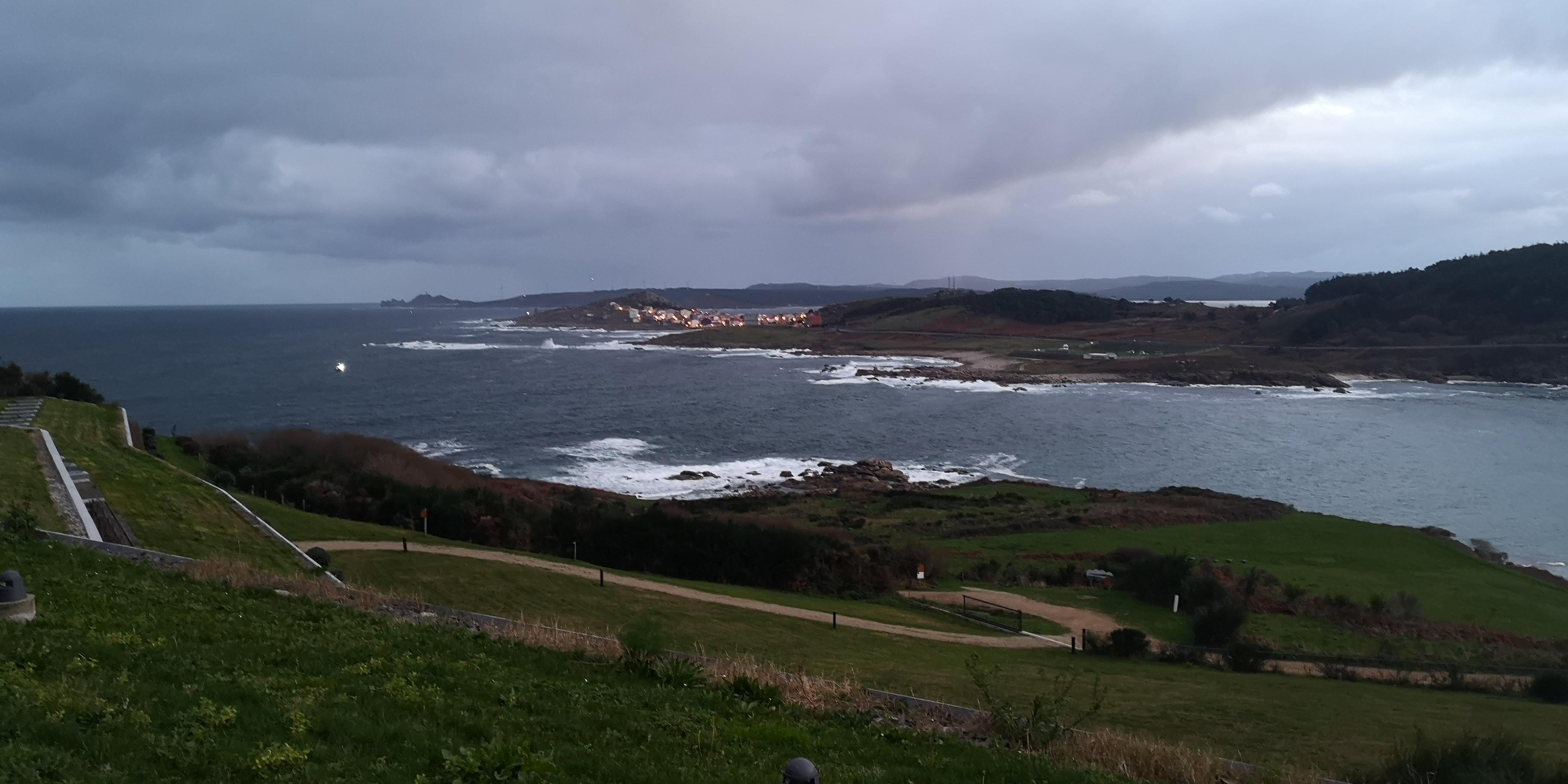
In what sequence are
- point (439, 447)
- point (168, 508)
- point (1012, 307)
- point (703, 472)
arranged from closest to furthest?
point (168, 508)
point (703, 472)
point (439, 447)
point (1012, 307)

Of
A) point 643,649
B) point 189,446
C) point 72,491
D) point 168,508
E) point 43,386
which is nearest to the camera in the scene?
point 643,649

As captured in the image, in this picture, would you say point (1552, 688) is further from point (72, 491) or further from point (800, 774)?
point (72, 491)

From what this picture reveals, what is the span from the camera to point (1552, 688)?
45.3ft

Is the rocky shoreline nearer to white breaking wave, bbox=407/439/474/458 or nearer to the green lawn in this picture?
white breaking wave, bbox=407/439/474/458

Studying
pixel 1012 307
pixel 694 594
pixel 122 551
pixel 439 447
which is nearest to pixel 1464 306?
pixel 1012 307

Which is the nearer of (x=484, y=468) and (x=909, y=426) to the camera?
(x=484, y=468)

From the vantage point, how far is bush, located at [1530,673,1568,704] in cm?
1369

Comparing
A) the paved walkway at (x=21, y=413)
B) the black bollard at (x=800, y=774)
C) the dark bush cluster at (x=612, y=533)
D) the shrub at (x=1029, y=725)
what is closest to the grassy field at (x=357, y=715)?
the shrub at (x=1029, y=725)

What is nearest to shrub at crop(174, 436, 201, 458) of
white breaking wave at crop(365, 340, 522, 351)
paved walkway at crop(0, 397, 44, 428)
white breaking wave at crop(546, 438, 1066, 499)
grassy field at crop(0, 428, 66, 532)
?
paved walkway at crop(0, 397, 44, 428)

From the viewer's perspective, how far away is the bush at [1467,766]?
807 cm

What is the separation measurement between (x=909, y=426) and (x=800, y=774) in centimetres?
5793

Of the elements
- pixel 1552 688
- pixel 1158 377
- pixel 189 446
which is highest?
pixel 189 446

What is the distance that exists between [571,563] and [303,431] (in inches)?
945

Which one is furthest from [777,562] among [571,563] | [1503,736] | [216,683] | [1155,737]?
[216,683]
